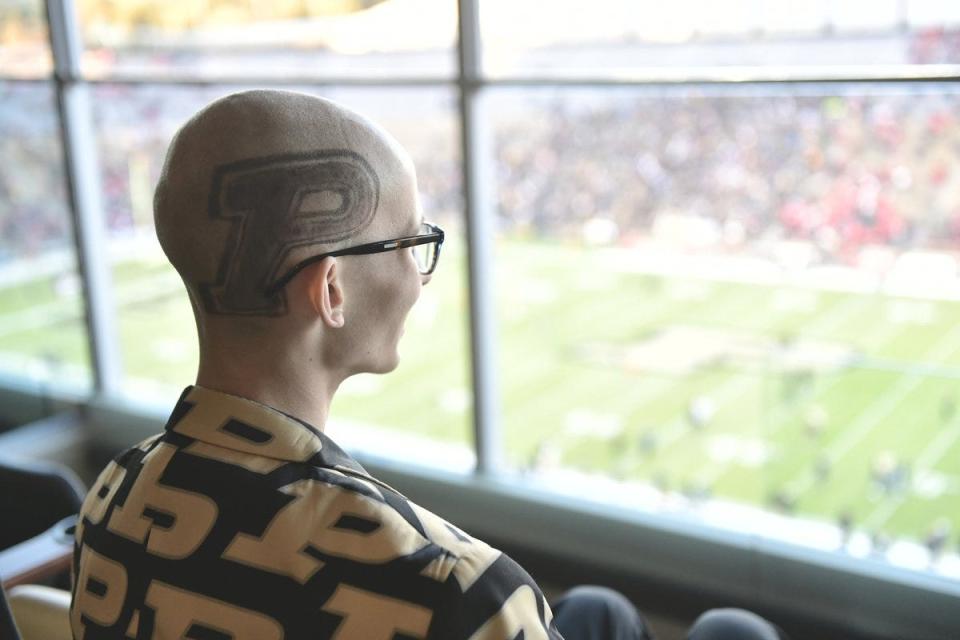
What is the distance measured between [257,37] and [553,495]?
1.99m

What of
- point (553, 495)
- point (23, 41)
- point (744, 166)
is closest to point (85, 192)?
point (23, 41)

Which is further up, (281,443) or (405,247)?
(405,247)

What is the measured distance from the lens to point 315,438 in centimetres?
91

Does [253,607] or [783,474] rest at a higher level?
[253,607]

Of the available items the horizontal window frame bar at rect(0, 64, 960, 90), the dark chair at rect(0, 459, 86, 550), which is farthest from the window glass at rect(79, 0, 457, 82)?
the dark chair at rect(0, 459, 86, 550)

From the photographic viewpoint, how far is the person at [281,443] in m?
0.82

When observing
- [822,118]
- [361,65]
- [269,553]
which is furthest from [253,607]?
[822,118]

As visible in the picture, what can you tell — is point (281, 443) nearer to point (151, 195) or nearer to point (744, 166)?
point (151, 195)

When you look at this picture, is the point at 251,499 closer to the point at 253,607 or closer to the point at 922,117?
the point at 253,607

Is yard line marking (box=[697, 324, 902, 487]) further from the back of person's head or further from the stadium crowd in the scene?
the back of person's head

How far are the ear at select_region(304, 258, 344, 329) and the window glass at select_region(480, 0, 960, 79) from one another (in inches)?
61.8

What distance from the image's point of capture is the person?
2.68 ft

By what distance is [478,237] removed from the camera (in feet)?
8.86

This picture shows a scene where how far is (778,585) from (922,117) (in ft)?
25.6
